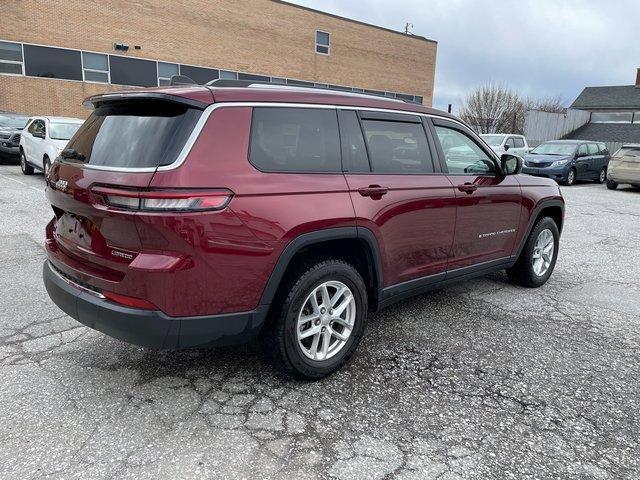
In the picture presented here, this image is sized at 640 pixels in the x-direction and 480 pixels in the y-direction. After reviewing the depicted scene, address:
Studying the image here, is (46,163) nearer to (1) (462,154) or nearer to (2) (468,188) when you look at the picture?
(1) (462,154)

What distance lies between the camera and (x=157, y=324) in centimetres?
261

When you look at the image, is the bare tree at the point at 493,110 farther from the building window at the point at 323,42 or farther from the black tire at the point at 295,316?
the black tire at the point at 295,316

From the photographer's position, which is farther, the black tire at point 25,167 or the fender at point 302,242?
the black tire at point 25,167

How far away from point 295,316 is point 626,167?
57.2 feet

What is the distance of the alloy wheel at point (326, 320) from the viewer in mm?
3150

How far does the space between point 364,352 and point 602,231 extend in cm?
732

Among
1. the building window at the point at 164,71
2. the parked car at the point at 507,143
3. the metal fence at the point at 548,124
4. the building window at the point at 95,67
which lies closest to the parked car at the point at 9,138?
the building window at the point at 95,67

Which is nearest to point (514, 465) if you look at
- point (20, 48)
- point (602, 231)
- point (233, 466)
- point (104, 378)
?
point (233, 466)

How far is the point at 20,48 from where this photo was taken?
20.0 m

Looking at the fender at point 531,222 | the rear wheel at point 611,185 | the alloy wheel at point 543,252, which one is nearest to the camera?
the fender at point 531,222

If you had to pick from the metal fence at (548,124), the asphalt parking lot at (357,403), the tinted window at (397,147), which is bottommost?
the asphalt parking lot at (357,403)

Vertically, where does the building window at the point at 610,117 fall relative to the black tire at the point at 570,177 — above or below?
above

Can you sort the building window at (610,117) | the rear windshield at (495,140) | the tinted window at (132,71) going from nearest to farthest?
the rear windshield at (495,140) → the tinted window at (132,71) → the building window at (610,117)

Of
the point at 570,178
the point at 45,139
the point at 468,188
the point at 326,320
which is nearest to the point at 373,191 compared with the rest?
the point at 326,320
